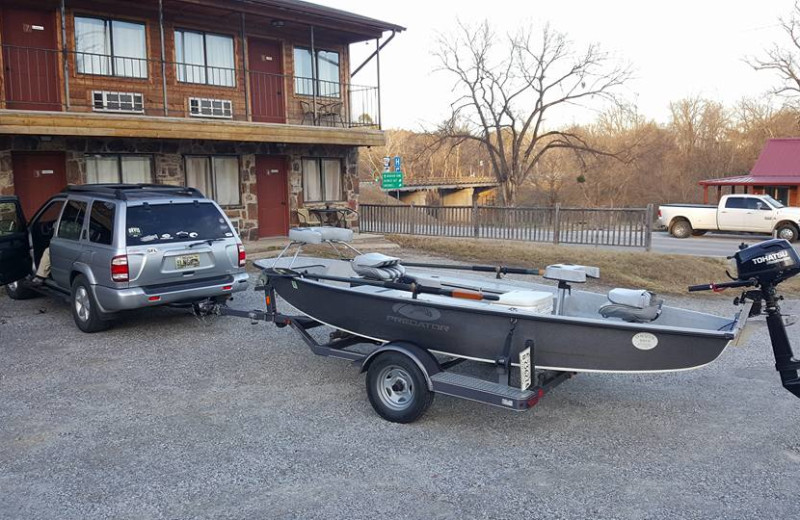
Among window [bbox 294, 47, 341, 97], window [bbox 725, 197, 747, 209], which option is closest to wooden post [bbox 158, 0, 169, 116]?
window [bbox 294, 47, 341, 97]

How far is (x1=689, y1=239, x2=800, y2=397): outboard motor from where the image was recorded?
4.59m

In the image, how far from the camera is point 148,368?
23.0 ft

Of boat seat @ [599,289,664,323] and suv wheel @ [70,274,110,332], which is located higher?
boat seat @ [599,289,664,323]

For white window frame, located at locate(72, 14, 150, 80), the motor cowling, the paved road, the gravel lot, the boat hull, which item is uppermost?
white window frame, located at locate(72, 14, 150, 80)

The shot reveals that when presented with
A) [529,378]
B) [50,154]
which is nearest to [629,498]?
[529,378]

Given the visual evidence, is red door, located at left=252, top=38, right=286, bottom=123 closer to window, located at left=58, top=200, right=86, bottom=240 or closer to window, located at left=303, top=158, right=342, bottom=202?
window, located at left=303, top=158, right=342, bottom=202

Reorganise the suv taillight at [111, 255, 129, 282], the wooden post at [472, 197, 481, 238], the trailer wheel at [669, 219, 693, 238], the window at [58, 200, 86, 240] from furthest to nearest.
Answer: the trailer wheel at [669, 219, 693, 238] < the wooden post at [472, 197, 481, 238] < the window at [58, 200, 86, 240] < the suv taillight at [111, 255, 129, 282]

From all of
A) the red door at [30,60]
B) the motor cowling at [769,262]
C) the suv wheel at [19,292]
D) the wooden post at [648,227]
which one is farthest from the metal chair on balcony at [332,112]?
the motor cowling at [769,262]

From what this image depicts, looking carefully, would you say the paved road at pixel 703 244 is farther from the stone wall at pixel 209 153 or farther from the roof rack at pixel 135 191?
the roof rack at pixel 135 191

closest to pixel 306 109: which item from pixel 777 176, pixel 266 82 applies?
pixel 266 82

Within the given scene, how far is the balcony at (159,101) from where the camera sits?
44.3 feet

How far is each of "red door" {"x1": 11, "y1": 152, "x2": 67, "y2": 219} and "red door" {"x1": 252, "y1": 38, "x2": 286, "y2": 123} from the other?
17.0 ft

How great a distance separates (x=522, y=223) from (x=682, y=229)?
10157 mm

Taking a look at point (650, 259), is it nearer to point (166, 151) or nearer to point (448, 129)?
point (166, 151)
